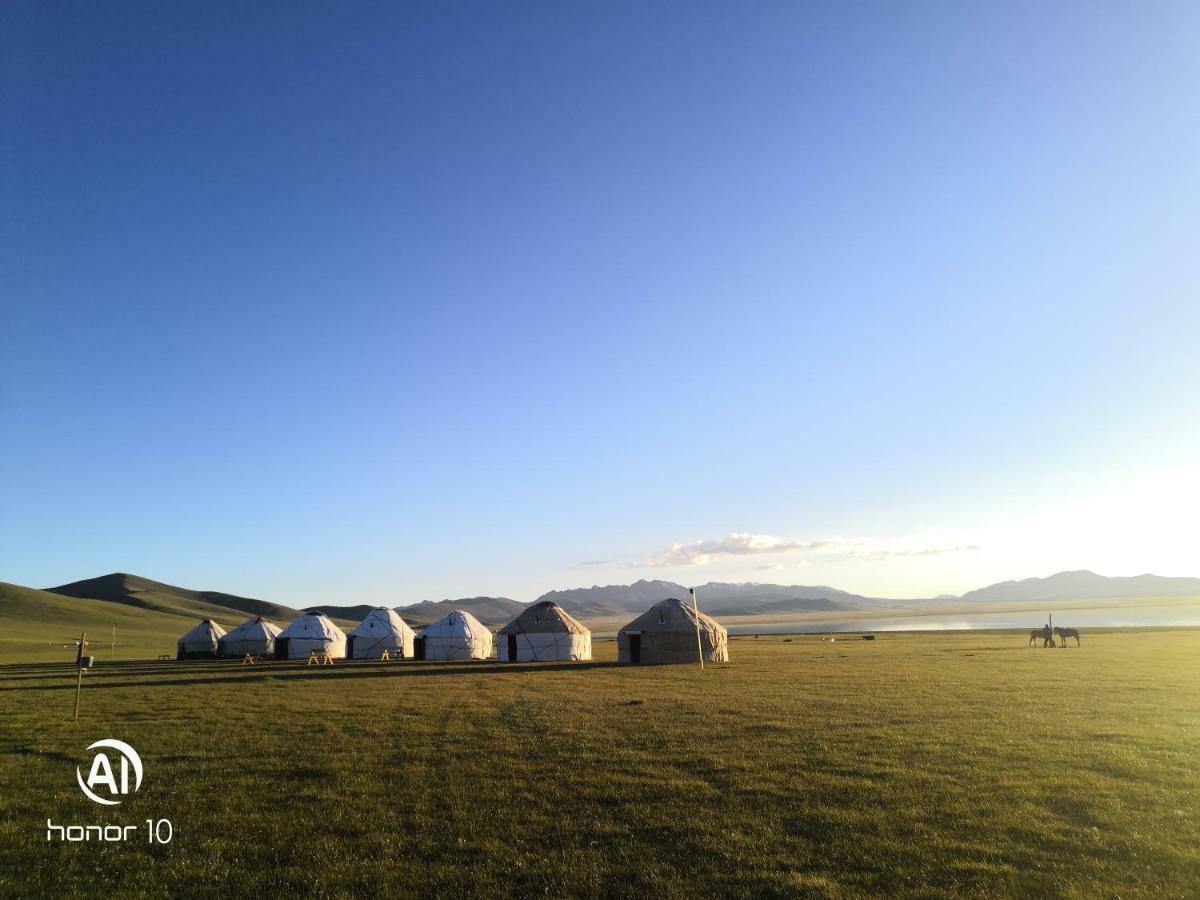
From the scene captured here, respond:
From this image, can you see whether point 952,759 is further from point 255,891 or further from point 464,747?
point 255,891

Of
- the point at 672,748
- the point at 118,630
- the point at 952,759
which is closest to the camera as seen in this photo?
the point at 952,759

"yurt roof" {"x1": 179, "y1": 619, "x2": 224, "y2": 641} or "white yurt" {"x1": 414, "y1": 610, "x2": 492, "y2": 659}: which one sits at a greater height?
"yurt roof" {"x1": 179, "y1": 619, "x2": 224, "y2": 641}

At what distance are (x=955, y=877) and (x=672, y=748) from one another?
7070mm

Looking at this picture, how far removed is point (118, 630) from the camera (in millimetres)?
92812

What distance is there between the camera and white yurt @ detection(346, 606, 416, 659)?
49.8 metres

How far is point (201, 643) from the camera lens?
5403 centimetres

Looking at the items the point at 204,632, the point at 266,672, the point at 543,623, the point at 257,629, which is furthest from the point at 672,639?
the point at 204,632

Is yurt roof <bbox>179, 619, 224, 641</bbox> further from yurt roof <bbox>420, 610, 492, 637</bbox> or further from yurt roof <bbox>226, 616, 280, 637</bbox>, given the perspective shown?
yurt roof <bbox>420, 610, 492, 637</bbox>

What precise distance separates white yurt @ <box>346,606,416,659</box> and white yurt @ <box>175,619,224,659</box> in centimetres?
1202

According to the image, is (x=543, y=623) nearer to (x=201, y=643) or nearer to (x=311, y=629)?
(x=311, y=629)

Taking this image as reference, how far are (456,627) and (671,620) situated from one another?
16.8 metres

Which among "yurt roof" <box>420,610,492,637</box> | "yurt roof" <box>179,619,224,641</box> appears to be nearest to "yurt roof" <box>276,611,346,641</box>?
"yurt roof" <box>420,610,492,637</box>

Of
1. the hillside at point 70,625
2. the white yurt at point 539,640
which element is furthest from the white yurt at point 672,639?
the hillside at point 70,625

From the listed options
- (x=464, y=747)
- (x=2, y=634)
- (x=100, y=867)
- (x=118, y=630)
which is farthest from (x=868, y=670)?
(x=118, y=630)
